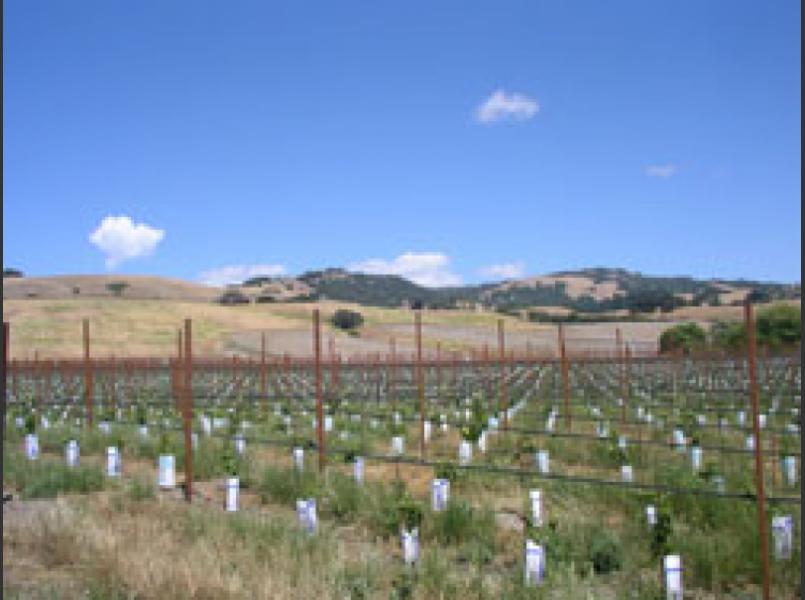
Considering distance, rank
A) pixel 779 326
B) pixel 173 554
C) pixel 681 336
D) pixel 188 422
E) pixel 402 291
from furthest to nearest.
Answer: pixel 402 291, pixel 681 336, pixel 779 326, pixel 188 422, pixel 173 554

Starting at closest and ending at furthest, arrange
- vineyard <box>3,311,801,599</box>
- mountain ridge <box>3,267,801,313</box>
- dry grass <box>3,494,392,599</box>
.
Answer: dry grass <box>3,494,392,599</box> → vineyard <box>3,311,801,599</box> → mountain ridge <box>3,267,801,313</box>

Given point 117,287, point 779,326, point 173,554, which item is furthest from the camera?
point 117,287

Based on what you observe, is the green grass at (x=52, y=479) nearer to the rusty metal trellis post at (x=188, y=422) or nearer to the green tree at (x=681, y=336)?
the rusty metal trellis post at (x=188, y=422)

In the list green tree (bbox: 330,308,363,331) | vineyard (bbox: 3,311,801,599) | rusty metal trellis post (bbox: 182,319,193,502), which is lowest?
vineyard (bbox: 3,311,801,599)

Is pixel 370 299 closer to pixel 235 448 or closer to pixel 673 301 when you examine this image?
pixel 673 301

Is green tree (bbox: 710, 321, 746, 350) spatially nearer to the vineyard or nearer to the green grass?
the vineyard

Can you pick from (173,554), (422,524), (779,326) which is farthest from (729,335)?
(173,554)

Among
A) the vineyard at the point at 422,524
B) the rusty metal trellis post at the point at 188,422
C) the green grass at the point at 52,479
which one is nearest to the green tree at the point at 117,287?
the vineyard at the point at 422,524

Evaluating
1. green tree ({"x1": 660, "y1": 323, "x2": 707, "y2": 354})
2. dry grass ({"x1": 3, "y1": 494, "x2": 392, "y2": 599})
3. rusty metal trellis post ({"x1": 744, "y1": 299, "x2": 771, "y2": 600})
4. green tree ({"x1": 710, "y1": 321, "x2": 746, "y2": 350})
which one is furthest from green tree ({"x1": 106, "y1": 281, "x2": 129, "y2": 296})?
rusty metal trellis post ({"x1": 744, "y1": 299, "x2": 771, "y2": 600})

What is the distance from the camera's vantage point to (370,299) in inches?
6383

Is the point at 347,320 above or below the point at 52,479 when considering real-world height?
above

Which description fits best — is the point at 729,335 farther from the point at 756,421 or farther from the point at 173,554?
the point at 173,554

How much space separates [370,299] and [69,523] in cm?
15568

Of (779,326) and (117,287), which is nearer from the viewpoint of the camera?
(779,326)
